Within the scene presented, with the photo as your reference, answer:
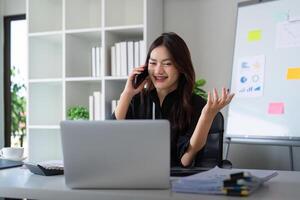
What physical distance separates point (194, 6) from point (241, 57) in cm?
68

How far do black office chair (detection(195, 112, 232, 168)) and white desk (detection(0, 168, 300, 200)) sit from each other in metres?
0.53

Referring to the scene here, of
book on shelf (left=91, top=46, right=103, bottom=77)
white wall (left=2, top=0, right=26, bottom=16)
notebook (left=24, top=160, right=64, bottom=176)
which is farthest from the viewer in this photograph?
white wall (left=2, top=0, right=26, bottom=16)

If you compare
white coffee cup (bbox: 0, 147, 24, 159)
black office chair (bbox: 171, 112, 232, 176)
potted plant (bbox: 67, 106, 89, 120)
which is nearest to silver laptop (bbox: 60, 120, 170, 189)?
black office chair (bbox: 171, 112, 232, 176)

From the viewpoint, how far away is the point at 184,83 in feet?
6.49

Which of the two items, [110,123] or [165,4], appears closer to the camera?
[110,123]

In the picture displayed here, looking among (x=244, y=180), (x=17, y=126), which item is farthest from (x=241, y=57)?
(x=17, y=126)

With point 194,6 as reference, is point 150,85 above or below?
below

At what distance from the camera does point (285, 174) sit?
4.46ft

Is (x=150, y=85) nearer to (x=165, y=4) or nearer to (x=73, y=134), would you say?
(x=73, y=134)

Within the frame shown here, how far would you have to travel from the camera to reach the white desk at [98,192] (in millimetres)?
981

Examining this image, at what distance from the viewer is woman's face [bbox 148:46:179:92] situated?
189cm

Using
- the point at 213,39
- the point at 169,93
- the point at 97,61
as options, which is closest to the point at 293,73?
the point at 213,39

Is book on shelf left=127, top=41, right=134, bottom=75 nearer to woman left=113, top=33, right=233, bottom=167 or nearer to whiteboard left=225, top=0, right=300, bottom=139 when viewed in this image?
whiteboard left=225, top=0, right=300, bottom=139

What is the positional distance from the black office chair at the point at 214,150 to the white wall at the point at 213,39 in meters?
1.04
